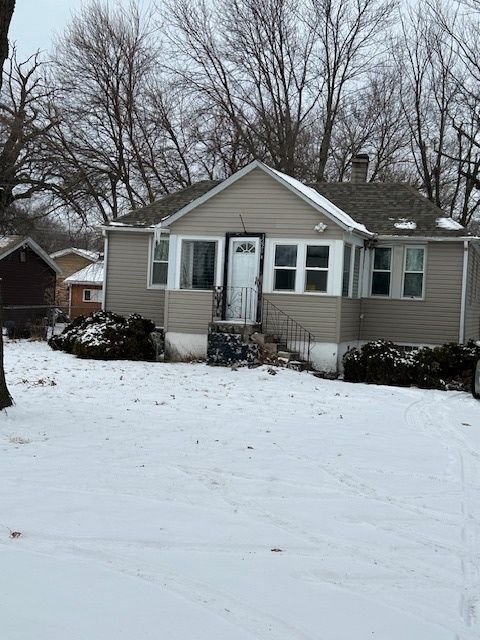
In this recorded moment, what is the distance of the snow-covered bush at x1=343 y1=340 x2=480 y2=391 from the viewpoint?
14.8 m

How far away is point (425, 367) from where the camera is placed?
14.8 metres

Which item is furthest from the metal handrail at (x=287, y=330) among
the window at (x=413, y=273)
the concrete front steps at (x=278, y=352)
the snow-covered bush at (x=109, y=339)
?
the window at (x=413, y=273)

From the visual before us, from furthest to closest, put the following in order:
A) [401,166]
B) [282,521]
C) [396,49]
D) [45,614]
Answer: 1. [401,166]
2. [396,49]
3. [282,521]
4. [45,614]

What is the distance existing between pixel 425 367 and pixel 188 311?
6.07 meters

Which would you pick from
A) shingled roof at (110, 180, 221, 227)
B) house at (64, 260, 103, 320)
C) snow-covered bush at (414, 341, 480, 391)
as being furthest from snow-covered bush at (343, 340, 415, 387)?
house at (64, 260, 103, 320)

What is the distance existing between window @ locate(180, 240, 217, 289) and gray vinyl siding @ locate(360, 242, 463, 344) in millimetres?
4443

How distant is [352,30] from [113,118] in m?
11.3

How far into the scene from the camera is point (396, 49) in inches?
1203

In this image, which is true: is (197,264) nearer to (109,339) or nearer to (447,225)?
(109,339)

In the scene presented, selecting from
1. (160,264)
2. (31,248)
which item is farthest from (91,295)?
(160,264)

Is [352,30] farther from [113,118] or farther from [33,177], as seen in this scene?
[33,177]

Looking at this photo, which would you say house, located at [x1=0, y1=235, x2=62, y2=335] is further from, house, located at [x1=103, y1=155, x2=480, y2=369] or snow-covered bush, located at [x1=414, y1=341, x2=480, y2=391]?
snow-covered bush, located at [x1=414, y1=341, x2=480, y2=391]

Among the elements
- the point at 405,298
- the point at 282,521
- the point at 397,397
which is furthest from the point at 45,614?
the point at 405,298

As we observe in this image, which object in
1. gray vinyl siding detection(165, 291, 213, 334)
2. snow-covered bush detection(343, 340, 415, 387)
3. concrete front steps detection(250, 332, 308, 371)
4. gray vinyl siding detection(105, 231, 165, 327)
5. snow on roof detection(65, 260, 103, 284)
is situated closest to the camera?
snow-covered bush detection(343, 340, 415, 387)
